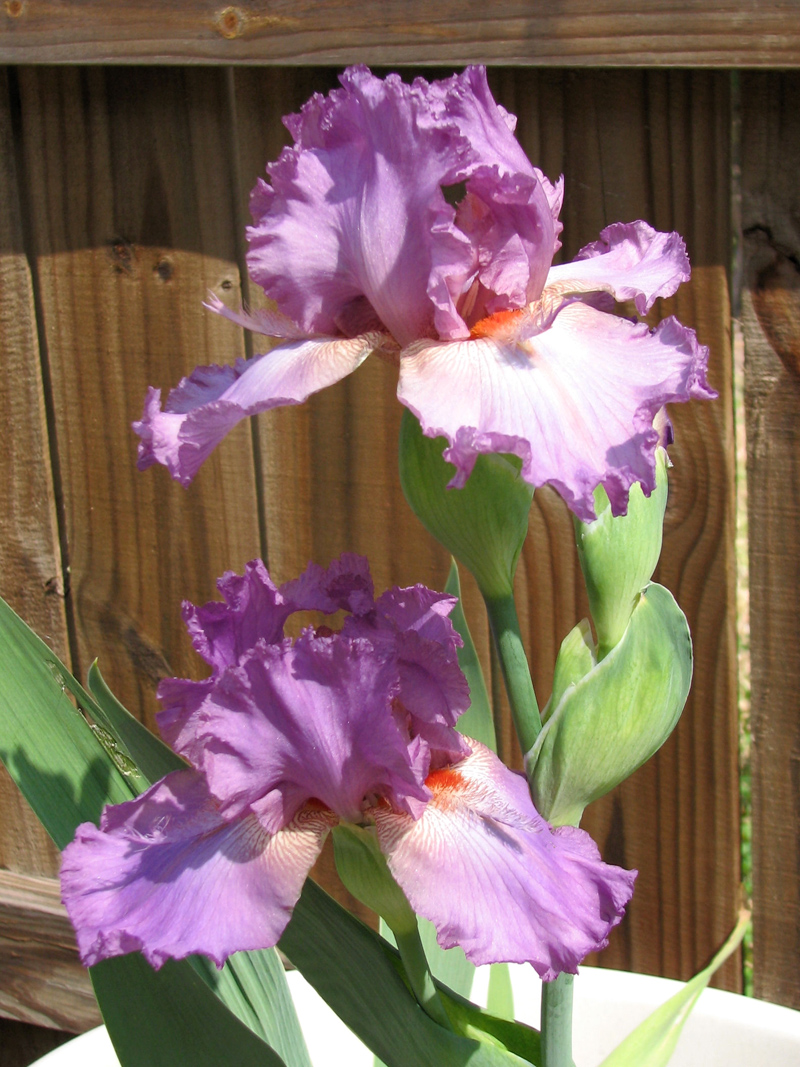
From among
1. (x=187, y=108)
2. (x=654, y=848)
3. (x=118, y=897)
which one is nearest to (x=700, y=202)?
(x=187, y=108)

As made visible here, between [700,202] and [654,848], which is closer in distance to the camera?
[700,202]

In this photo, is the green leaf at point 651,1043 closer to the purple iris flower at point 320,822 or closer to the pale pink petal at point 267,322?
the purple iris flower at point 320,822

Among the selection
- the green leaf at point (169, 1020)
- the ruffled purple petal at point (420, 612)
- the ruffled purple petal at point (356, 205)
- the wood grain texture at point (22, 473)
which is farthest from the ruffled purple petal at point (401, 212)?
the wood grain texture at point (22, 473)

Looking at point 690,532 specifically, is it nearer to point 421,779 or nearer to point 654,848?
point 654,848

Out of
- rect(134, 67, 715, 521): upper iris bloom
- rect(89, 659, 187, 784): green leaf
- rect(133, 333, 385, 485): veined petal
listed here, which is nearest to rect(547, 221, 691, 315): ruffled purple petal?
rect(134, 67, 715, 521): upper iris bloom

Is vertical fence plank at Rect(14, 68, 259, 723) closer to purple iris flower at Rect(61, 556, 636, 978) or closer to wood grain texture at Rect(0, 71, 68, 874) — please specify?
wood grain texture at Rect(0, 71, 68, 874)

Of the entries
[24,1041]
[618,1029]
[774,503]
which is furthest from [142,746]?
[24,1041]

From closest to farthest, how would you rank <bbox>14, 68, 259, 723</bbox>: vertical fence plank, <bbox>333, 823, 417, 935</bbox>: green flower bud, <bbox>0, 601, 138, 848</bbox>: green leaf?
<bbox>333, 823, 417, 935</bbox>: green flower bud, <bbox>0, 601, 138, 848</bbox>: green leaf, <bbox>14, 68, 259, 723</bbox>: vertical fence plank

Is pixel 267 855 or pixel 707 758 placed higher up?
pixel 267 855
